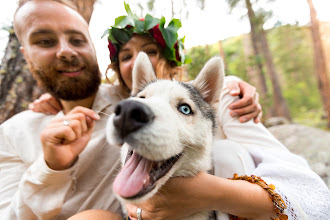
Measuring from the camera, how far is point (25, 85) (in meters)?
3.55

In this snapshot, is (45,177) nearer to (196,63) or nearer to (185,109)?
(185,109)

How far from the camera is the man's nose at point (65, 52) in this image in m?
2.19

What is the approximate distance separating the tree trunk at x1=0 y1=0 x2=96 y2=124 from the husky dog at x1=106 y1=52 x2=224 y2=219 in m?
2.75

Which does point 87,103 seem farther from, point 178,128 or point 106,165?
point 178,128

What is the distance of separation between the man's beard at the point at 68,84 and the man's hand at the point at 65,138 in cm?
70

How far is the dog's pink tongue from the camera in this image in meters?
1.14

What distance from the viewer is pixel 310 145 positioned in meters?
5.98

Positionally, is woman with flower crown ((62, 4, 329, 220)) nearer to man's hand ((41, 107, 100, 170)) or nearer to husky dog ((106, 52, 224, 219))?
husky dog ((106, 52, 224, 219))

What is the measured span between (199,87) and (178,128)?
30.7 inches

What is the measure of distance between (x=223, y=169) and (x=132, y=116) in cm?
128

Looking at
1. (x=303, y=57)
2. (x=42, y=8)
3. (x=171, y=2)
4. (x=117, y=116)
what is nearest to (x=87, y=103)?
(x=42, y=8)

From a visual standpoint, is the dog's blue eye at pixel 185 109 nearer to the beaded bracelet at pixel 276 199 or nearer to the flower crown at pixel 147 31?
the beaded bracelet at pixel 276 199

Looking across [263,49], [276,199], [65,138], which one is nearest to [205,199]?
[276,199]

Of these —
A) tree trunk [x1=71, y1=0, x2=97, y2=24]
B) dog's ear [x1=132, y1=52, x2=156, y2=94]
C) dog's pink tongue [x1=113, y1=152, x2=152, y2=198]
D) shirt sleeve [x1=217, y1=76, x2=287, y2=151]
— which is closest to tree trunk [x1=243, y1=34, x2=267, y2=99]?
tree trunk [x1=71, y1=0, x2=97, y2=24]
